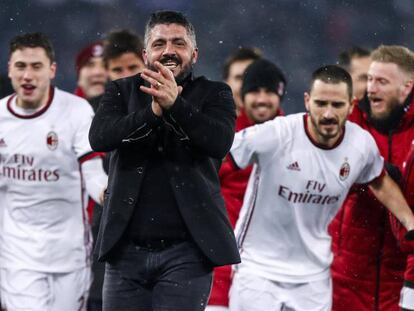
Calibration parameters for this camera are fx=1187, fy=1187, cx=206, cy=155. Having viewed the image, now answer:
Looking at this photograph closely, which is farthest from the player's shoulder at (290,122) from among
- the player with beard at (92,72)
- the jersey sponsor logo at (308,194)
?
the player with beard at (92,72)

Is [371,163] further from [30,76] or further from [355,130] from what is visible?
[30,76]

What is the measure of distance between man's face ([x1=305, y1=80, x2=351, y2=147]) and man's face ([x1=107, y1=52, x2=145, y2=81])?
1204mm

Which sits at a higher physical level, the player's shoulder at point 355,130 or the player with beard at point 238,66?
the player with beard at point 238,66

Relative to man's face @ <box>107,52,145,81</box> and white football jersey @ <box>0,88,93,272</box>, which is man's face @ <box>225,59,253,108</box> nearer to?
man's face @ <box>107,52,145,81</box>

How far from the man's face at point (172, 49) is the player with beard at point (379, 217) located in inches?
95.2

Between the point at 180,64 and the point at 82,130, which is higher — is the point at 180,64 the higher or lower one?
the higher one

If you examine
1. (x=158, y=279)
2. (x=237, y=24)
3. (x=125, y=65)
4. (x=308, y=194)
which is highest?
(x=237, y=24)

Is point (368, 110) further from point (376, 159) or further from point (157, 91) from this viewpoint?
point (157, 91)

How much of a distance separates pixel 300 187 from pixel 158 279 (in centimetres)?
198

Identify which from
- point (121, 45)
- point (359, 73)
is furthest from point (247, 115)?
point (359, 73)

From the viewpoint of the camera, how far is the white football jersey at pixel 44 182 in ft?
22.2

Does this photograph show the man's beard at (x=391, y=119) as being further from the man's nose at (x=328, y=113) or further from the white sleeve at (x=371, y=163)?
the man's nose at (x=328, y=113)

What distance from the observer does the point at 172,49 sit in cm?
461

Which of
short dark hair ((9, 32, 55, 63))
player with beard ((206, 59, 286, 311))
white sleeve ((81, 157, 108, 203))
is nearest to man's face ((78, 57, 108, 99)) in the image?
player with beard ((206, 59, 286, 311))
